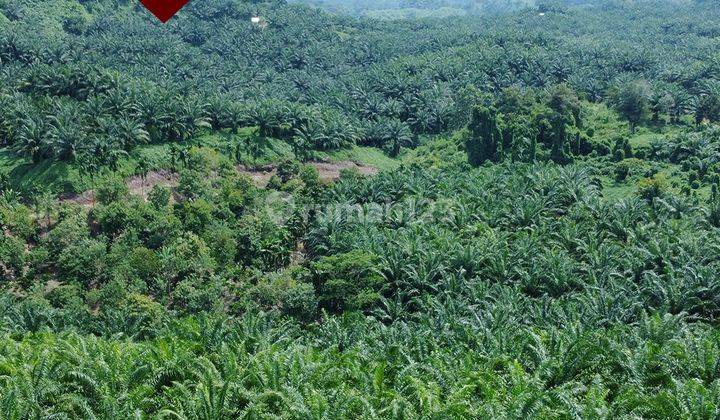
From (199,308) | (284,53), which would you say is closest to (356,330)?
(199,308)

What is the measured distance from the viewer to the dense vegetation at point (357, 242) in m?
23.8

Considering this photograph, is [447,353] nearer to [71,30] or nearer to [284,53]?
[284,53]

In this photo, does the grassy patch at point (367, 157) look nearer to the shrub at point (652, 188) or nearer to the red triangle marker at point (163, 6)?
the shrub at point (652, 188)

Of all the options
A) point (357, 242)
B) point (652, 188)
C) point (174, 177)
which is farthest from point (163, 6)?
point (174, 177)

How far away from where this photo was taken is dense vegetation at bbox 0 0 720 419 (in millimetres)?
23797

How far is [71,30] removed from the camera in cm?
12169

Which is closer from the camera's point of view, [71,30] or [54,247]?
[54,247]

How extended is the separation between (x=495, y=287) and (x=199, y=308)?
17.4m

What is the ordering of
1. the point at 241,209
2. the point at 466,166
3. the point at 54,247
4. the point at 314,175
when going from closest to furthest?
1. the point at 54,247
2. the point at 241,209
3. the point at 314,175
4. the point at 466,166

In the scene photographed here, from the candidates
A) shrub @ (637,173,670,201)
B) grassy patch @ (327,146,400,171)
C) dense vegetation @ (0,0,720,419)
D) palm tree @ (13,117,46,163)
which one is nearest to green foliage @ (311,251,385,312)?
A: dense vegetation @ (0,0,720,419)

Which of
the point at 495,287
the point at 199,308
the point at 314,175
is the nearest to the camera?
the point at 495,287

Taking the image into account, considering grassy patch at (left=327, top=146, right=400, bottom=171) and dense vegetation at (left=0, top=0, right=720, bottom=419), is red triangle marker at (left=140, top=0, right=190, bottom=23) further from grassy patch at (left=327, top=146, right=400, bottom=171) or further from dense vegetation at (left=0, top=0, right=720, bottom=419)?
grassy patch at (left=327, top=146, right=400, bottom=171)

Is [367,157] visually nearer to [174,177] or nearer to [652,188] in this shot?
[174,177]

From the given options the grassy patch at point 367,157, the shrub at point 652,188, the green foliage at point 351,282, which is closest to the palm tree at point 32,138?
the grassy patch at point 367,157
